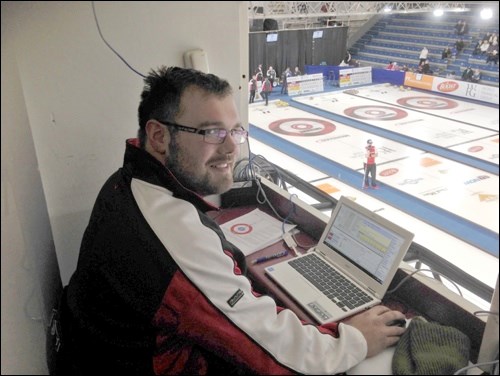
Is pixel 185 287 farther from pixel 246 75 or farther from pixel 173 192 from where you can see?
pixel 246 75

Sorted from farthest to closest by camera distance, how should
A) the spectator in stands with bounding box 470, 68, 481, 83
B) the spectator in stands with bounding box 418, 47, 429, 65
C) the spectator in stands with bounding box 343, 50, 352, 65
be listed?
the spectator in stands with bounding box 343, 50, 352, 65
the spectator in stands with bounding box 418, 47, 429, 65
the spectator in stands with bounding box 470, 68, 481, 83

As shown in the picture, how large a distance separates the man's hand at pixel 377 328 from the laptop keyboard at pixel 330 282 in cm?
12

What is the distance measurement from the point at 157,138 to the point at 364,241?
72 cm

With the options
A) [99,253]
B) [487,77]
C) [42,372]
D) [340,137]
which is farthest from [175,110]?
[487,77]

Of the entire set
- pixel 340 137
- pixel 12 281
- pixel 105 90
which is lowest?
pixel 340 137

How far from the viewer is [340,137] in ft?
23.5

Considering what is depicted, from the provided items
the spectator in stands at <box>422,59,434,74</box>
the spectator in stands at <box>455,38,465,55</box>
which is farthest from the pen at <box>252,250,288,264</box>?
the spectator in stands at <box>422,59,434,74</box>

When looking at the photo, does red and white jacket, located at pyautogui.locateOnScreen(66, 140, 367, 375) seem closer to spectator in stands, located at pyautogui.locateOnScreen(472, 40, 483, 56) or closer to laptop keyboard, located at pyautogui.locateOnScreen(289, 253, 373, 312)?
laptop keyboard, located at pyautogui.locateOnScreen(289, 253, 373, 312)

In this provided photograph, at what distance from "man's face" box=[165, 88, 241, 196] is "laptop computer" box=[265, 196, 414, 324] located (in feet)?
1.28

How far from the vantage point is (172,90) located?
1143mm

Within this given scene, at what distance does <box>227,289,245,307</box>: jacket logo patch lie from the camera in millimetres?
910

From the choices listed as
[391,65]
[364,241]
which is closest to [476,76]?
[391,65]

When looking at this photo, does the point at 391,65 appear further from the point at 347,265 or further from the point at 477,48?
the point at 347,265

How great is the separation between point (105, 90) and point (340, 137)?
5.97 metres
